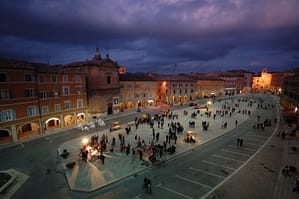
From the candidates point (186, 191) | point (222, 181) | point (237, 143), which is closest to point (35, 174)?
point (186, 191)

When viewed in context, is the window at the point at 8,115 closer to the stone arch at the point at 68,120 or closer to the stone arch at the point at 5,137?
the stone arch at the point at 5,137

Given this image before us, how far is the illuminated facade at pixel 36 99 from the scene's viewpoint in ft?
77.7

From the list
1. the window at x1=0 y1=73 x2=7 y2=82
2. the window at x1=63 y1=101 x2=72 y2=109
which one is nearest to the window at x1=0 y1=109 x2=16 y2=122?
the window at x1=0 y1=73 x2=7 y2=82

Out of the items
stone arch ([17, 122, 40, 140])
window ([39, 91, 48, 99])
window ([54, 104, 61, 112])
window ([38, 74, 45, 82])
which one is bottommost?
stone arch ([17, 122, 40, 140])

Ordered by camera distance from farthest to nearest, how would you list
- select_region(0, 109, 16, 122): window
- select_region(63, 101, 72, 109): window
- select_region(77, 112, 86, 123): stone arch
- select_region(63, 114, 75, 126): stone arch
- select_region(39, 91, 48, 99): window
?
select_region(77, 112, 86, 123): stone arch
select_region(63, 114, 75, 126): stone arch
select_region(63, 101, 72, 109): window
select_region(39, 91, 48, 99): window
select_region(0, 109, 16, 122): window

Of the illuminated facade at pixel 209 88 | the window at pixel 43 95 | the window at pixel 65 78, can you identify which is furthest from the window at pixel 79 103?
the illuminated facade at pixel 209 88

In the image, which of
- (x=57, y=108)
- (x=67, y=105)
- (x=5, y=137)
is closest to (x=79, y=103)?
(x=67, y=105)

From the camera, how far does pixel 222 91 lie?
9156cm

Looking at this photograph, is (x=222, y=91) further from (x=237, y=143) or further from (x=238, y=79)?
(x=237, y=143)

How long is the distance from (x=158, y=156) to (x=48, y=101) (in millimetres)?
22927

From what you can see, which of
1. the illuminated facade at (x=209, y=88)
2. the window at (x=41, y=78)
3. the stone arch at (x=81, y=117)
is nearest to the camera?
the window at (x=41, y=78)

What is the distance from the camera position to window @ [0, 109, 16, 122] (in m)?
23.1

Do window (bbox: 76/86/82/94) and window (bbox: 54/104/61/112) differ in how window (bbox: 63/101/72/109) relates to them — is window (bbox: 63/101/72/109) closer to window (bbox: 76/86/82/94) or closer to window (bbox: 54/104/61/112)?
window (bbox: 54/104/61/112)

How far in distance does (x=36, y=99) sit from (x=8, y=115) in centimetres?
461
